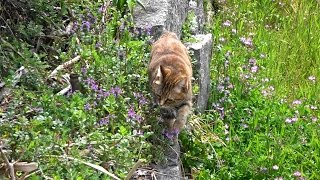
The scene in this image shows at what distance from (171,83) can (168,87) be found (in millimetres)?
42

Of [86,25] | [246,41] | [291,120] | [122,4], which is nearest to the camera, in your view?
[86,25]

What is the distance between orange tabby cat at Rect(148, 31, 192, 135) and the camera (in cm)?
516

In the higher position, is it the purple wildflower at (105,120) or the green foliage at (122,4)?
the green foliage at (122,4)

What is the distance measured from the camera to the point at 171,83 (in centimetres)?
518

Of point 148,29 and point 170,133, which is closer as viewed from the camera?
point 170,133

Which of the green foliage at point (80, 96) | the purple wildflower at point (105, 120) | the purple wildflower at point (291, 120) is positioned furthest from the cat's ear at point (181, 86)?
the purple wildflower at point (291, 120)

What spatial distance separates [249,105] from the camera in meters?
6.63

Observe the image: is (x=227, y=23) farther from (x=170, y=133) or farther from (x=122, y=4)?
(x=170, y=133)

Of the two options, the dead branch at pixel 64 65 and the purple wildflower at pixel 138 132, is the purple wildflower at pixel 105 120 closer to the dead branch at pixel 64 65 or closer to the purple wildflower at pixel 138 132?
the purple wildflower at pixel 138 132

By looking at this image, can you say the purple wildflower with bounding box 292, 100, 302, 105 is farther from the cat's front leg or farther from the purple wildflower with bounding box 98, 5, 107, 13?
the purple wildflower with bounding box 98, 5, 107, 13

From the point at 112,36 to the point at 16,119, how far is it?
163cm

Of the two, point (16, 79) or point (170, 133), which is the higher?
point (16, 79)

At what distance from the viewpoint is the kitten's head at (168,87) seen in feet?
16.9

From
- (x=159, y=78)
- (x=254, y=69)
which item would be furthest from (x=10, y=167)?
(x=254, y=69)
